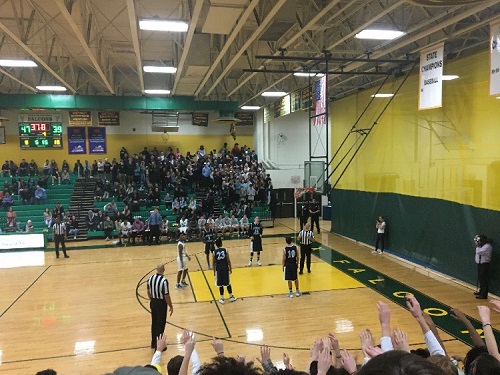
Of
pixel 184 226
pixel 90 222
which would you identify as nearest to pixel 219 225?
pixel 184 226

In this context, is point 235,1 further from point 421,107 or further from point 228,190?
point 228,190

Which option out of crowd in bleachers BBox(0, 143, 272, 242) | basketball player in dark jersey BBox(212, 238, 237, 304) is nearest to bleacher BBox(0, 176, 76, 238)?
crowd in bleachers BBox(0, 143, 272, 242)

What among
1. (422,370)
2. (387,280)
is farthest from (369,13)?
(422,370)

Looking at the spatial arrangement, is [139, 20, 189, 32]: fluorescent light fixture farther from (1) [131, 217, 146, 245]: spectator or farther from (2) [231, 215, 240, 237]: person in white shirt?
(2) [231, 215, 240, 237]: person in white shirt

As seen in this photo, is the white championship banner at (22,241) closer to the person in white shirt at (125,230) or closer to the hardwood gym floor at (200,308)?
the hardwood gym floor at (200,308)

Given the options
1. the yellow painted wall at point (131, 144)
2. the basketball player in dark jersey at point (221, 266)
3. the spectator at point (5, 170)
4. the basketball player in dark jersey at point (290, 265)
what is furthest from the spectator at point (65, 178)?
the basketball player in dark jersey at point (290, 265)

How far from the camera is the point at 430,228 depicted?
13.3 meters

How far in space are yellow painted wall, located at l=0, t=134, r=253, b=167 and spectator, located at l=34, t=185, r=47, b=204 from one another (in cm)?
415

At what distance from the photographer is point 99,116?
79.7 feet

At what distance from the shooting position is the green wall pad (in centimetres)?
1110

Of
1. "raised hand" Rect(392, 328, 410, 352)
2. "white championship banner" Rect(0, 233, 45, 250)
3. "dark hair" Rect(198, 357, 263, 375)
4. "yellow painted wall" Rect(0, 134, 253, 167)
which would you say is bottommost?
"white championship banner" Rect(0, 233, 45, 250)

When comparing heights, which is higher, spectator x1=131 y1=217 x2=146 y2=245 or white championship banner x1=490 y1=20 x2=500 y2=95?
white championship banner x1=490 y1=20 x2=500 y2=95

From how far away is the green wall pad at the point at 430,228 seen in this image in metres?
11.1

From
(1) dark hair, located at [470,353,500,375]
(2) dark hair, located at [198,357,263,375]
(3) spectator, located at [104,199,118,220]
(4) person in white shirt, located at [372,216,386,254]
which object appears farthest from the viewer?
(3) spectator, located at [104,199,118,220]
